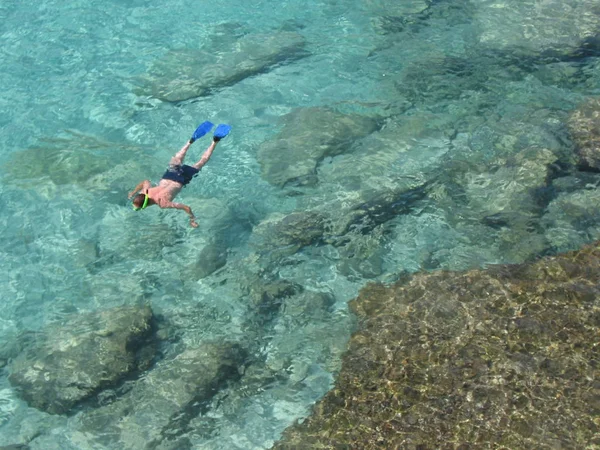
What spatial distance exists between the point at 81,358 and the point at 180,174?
3335 millimetres

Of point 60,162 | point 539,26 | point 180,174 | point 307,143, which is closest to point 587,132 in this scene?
point 539,26

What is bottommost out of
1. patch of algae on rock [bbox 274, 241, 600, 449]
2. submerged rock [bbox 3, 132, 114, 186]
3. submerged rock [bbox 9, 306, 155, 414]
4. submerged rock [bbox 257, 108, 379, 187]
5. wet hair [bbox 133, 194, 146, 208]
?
patch of algae on rock [bbox 274, 241, 600, 449]

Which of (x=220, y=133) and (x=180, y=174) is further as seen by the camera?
(x=220, y=133)

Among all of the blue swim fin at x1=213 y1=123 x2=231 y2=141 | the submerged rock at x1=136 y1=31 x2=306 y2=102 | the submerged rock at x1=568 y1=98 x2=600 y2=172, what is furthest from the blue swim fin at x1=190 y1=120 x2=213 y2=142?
the submerged rock at x1=568 y1=98 x2=600 y2=172

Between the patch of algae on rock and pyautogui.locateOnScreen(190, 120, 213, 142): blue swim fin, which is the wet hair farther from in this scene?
the patch of algae on rock

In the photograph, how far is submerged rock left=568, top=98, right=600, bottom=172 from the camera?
10602mm

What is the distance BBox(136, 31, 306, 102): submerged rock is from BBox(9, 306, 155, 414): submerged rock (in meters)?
5.69

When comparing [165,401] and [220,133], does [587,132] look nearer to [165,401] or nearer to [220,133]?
[220,133]

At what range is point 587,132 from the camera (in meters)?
11.0

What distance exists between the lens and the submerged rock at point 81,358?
850cm

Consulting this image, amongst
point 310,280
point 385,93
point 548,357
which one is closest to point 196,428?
point 310,280

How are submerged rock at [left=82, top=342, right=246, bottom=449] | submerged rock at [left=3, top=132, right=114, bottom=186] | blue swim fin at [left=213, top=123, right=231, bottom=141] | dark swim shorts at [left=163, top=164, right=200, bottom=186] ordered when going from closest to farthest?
1. submerged rock at [left=82, top=342, right=246, bottom=449]
2. dark swim shorts at [left=163, top=164, right=200, bottom=186]
3. blue swim fin at [left=213, top=123, right=231, bottom=141]
4. submerged rock at [left=3, top=132, right=114, bottom=186]

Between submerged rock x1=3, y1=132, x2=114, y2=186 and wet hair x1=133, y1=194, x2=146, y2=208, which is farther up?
wet hair x1=133, y1=194, x2=146, y2=208

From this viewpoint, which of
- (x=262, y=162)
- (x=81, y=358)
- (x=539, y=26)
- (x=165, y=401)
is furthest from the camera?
(x=539, y=26)
